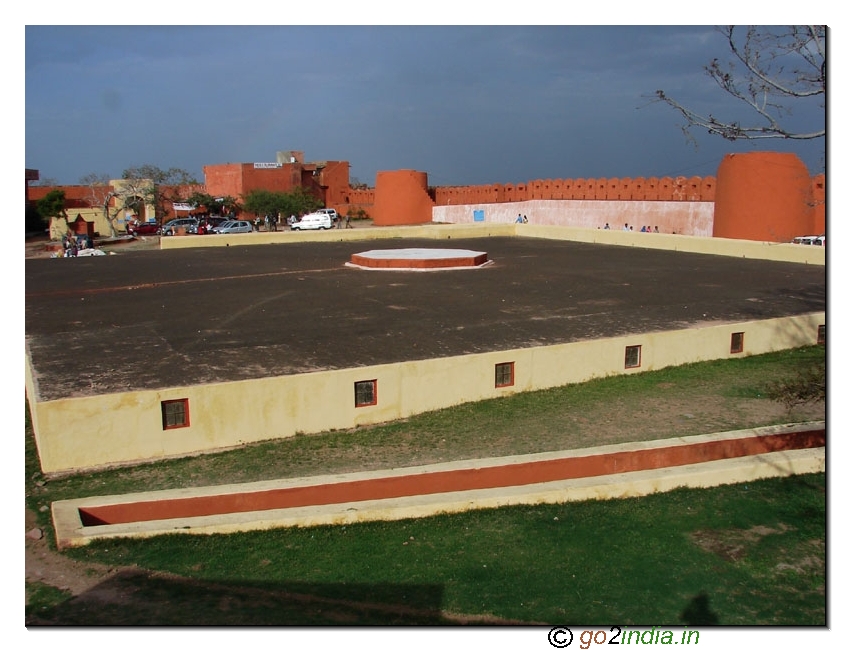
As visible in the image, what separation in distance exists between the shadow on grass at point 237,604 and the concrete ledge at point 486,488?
2.44 feet

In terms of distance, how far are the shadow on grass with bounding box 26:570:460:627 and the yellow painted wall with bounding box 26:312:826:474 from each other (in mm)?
2364

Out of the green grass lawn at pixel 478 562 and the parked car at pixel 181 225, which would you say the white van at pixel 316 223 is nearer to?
the parked car at pixel 181 225

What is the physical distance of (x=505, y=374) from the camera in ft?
31.5

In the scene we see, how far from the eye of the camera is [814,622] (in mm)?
4992

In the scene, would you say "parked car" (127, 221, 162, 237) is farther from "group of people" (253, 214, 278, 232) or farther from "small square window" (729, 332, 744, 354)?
"small square window" (729, 332, 744, 354)

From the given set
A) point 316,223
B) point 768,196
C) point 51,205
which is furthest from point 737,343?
point 51,205

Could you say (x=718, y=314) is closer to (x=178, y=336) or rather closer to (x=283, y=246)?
(x=178, y=336)

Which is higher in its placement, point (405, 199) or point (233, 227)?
point (405, 199)

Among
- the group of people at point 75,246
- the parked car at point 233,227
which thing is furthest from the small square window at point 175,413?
the parked car at point 233,227

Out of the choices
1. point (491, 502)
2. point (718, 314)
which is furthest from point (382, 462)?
point (718, 314)

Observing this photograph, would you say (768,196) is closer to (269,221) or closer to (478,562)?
(478,562)

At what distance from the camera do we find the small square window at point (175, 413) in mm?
7855

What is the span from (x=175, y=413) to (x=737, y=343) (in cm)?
761

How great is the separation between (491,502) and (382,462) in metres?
1.39
